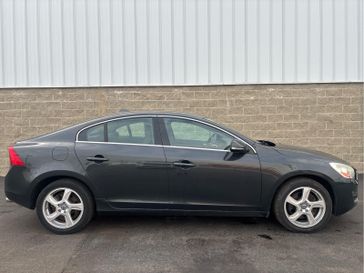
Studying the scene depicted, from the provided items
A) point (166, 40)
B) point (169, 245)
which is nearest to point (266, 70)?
point (166, 40)

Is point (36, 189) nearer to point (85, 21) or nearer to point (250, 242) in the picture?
point (250, 242)

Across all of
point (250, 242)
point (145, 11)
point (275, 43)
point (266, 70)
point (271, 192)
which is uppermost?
point (145, 11)

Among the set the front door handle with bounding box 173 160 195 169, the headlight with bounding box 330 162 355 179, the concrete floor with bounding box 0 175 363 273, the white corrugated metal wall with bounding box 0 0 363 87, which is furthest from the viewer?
the white corrugated metal wall with bounding box 0 0 363 87

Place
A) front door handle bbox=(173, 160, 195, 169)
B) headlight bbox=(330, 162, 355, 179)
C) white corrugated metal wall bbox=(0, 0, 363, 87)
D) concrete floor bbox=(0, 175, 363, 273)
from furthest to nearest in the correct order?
1. white corrugated metal wall bbox=(0, 0, 363, 87)
2. headlight bbox=(330, 162, 355, 179)
3. front door handle bbox=(173, 160, 195, 169)
4. concrete floor bbox=(0, 175, 363, 273)

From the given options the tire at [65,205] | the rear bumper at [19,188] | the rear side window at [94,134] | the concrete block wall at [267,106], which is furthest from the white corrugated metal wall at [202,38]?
the tire at [65,205]

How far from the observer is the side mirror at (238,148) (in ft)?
17.6

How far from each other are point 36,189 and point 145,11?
5487mm

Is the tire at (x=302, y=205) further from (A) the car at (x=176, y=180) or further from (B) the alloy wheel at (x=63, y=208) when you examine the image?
(B) the alloy wheel at (x=63, y=208)

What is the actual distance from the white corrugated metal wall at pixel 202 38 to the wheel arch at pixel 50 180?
14.9 feet

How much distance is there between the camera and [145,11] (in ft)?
31.6

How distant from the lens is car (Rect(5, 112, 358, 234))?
17.6 feet

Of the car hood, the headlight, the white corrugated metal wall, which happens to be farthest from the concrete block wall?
the headlight

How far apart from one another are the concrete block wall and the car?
165 inches

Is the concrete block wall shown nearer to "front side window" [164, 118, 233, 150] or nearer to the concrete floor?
the concrete floor
